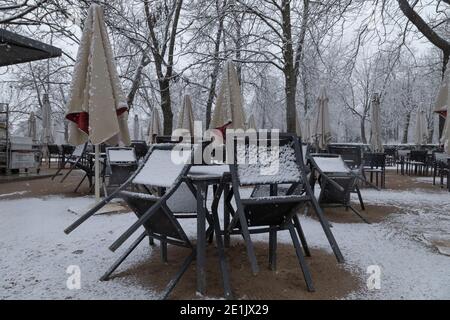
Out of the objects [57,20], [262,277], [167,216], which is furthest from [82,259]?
[57,20]

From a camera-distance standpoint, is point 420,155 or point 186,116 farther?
point 420,155

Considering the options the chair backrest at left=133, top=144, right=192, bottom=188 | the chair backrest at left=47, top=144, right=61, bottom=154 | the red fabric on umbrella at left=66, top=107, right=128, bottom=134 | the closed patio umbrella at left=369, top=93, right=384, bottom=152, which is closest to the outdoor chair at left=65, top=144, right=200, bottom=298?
the chair backrest at left=133, top=144, right=192, bottom=188

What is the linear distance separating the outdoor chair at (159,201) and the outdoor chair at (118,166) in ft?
13.7

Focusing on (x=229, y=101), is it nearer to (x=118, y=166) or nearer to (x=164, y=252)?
(x=118, y=166)

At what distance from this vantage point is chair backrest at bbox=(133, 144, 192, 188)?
3.19 metres

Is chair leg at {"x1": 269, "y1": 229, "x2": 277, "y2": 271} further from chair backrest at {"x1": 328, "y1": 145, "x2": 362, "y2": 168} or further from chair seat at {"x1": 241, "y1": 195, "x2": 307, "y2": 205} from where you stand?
chair backrest at {"x1": 328, "y1": 145, "x2": 362, "y2": 168}

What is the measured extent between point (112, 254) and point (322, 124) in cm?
826

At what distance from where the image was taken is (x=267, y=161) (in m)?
3.18

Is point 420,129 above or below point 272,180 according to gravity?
above

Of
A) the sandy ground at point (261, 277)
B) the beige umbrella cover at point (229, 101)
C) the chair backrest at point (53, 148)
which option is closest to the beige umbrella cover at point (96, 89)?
the beige umbrella cover at point (229, 101)

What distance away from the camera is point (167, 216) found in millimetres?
2992

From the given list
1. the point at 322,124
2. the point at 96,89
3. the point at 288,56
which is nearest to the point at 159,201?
the point at 96,89
